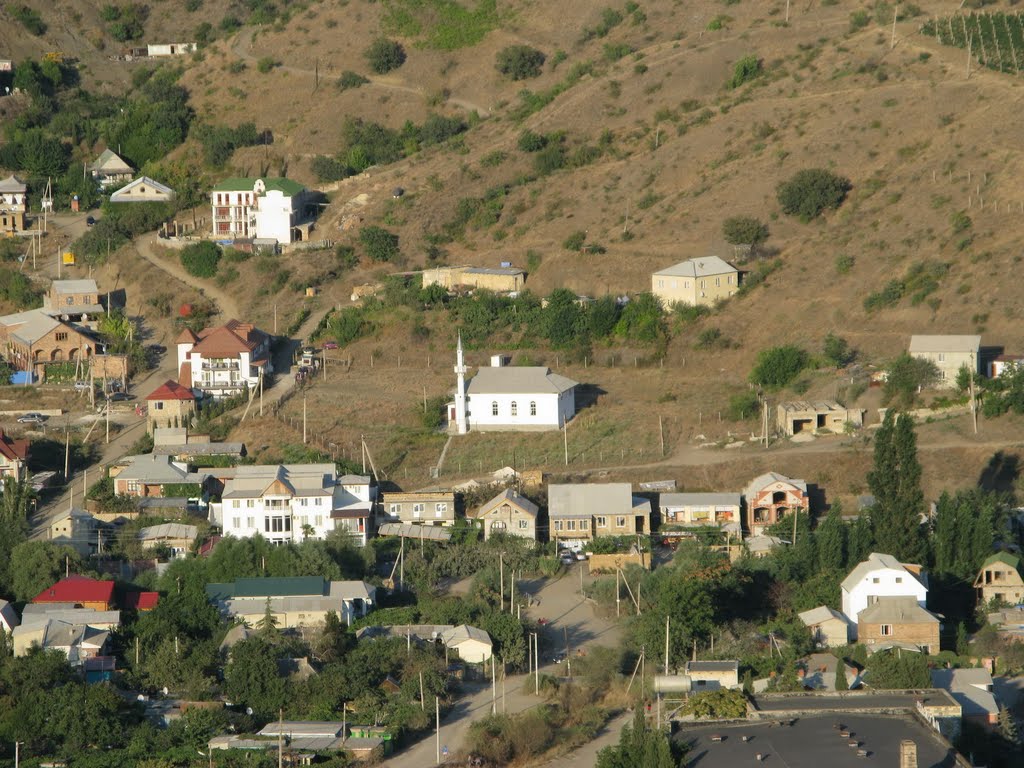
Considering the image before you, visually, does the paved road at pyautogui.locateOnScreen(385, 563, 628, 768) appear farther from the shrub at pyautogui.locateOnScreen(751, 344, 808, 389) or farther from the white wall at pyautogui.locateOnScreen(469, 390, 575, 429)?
the shrub at pyautogui.locateOnScreen(751, 344, 808, 389)

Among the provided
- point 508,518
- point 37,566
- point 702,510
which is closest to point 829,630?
point 702,510

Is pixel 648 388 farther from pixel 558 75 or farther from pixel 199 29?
pixel 199 29

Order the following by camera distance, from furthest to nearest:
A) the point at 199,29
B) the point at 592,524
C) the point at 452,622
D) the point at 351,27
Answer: the point at 199,29
the point at 351,27
the point at 592,524
the point at 452,622

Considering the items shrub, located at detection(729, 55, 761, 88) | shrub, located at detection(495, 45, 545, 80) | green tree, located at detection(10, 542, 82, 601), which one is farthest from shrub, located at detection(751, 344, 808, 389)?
shrub, located at detection(495, 45, 545, 80)

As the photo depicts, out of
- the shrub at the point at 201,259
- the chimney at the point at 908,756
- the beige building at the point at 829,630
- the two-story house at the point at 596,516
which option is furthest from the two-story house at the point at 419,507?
the shrub at the point at 201,259

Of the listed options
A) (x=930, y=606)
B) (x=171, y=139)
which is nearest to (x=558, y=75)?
(x=171, y=139)

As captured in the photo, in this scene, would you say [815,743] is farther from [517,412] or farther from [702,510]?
[517,412]
